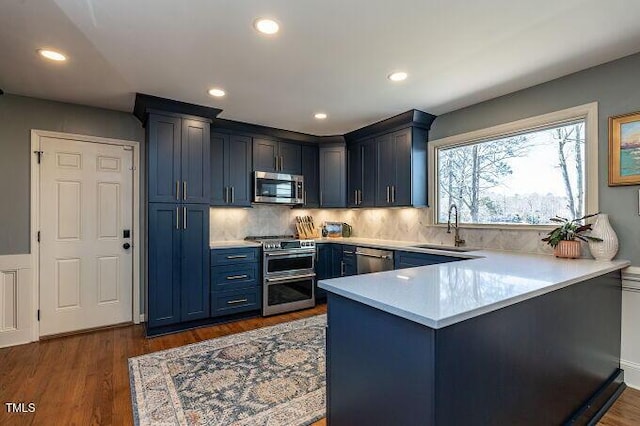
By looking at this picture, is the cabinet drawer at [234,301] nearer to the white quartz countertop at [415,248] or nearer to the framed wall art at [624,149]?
the white quartz countertop at [415,248]

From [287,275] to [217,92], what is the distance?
2265mm

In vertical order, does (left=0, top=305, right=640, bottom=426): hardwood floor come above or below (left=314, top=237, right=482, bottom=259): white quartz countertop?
below

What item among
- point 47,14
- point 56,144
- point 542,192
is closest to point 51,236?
point 56,144

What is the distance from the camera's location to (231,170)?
397 centimetres

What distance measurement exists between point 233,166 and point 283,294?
69.5 inches

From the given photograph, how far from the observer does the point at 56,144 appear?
3.23 metres

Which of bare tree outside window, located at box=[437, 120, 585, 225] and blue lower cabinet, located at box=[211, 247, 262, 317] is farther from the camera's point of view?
blue lower cabinet, located at box=[211, 247, 262, 317]

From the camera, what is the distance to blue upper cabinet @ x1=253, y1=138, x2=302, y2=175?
420 cm

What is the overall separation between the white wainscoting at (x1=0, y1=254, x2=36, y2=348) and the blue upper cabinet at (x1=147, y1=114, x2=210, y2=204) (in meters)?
1.41

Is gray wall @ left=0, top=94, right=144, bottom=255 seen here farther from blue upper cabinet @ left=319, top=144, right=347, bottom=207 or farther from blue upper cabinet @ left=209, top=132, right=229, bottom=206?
blue upper cabinet @ left=319, top=144, right=347, bottom=207

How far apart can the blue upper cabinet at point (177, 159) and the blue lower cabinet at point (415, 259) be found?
2.27m

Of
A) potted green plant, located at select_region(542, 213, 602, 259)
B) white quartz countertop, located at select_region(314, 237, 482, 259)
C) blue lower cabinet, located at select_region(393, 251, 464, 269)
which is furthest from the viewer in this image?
blue lower cabinet, located at select_region(393, 251, 464, 269)

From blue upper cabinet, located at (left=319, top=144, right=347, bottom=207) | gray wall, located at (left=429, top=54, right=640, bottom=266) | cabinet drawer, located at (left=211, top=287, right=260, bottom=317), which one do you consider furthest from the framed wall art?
cabinet drawer, located at (left=211, top=287, right=260, bottom=317)

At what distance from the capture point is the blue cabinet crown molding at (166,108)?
10.2 ft
